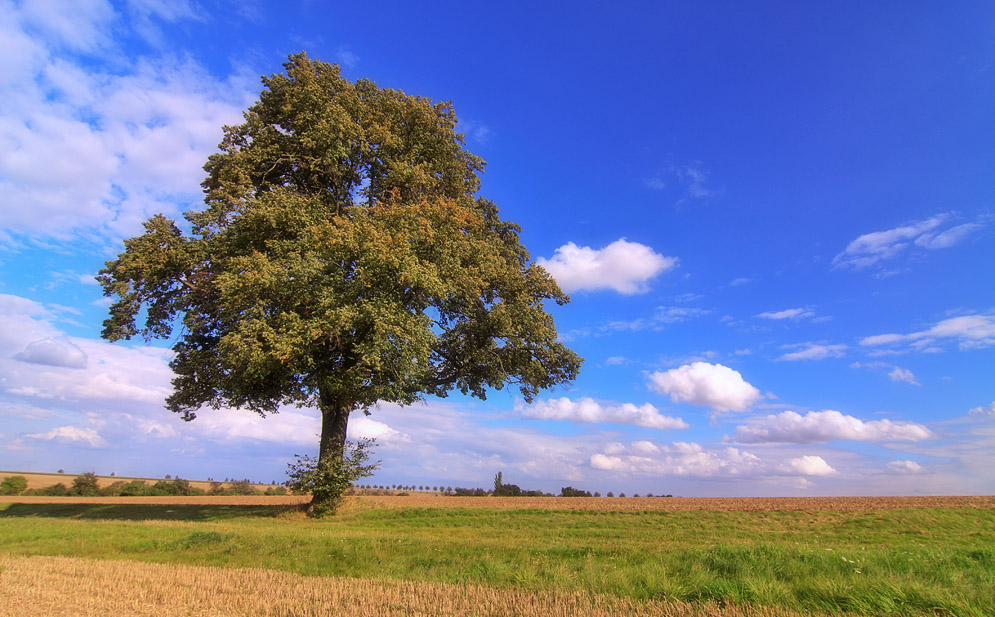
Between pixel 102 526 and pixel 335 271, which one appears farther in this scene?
pixel 335 271

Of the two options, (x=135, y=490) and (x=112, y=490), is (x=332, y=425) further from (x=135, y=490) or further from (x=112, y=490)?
(x=112, y=490)

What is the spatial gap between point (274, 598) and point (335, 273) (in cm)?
1232

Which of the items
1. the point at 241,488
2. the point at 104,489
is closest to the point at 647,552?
the point at 241,488

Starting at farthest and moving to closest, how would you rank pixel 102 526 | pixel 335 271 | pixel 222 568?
pixel 335 271 → pixel 102 526 → pixel 222 568

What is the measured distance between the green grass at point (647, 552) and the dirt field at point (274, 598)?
78 centimetres

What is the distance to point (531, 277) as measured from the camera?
24234 millimetres

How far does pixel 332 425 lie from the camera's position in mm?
22688

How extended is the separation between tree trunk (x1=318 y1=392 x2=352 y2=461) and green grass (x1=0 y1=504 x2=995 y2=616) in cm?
299

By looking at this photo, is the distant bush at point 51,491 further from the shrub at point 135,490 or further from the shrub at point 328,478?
the shrub at point 328,478

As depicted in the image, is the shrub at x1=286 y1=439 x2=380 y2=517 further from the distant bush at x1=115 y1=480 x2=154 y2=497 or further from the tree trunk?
the distant bush at x1=115 y1=480 x2=154 y2=497

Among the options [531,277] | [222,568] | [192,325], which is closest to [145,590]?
[222,568]

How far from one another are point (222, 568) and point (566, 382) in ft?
60.5

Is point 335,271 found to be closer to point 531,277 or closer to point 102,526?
point 531,277

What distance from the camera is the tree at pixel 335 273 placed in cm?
1745
